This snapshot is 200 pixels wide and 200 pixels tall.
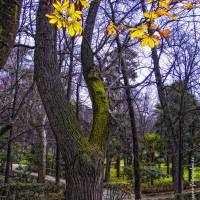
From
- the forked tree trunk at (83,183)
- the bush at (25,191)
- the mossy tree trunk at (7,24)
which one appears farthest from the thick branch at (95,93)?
the bush at (25,191)

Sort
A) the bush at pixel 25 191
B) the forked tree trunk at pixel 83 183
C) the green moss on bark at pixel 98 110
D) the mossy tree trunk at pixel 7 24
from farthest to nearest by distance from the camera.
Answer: the bush at pixel 25 191 → the green moss on bark at pixel 98 110 → the forked tree trunk at pixel 83 183 → the mossy tree trunk at pixel 7 24

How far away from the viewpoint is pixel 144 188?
66.7ft

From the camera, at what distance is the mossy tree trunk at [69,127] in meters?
3.21

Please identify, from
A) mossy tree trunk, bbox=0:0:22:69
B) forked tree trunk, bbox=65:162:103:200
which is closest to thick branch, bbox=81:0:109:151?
forked tree trunk, bbox=65:162:103:200

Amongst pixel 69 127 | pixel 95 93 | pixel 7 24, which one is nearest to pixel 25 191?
pixel 95 93

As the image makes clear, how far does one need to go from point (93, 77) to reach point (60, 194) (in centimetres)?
976

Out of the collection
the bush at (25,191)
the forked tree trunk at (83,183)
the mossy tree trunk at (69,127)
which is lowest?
the bush at (25,191)

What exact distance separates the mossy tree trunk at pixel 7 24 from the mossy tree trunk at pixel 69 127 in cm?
226

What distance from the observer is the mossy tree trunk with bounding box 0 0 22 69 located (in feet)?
3.43

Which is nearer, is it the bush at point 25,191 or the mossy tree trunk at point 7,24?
the mossy tree trunk at point 7,24

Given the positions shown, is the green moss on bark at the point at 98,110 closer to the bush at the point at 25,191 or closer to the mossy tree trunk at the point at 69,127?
the mossy tree trunk at the point at 69,127

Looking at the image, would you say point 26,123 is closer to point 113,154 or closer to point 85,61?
point 85,61

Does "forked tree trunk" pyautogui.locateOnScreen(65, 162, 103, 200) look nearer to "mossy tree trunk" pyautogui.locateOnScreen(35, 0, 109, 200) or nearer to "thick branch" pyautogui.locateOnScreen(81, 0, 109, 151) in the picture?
"mossy tree trunk" pyautogui.locateOnScreen(35, 0, 109, 200)

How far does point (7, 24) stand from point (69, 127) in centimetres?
234
